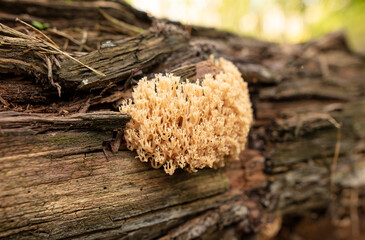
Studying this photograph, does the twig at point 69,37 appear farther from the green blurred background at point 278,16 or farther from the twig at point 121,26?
the green blurred background at point 278,16

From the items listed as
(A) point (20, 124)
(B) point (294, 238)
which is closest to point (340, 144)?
(B) point (294, 238)

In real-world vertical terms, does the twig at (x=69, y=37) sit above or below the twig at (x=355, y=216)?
above

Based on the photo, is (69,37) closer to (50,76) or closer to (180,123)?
(50,76)

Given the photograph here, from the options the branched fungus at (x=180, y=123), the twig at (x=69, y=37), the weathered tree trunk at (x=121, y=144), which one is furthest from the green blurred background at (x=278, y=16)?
the branched fungus at (x=180, y=123)

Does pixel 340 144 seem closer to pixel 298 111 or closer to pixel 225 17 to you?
pixel 298 111

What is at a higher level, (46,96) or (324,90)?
(324,90)

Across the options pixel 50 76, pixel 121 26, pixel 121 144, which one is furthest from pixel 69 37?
pixel 121 144
